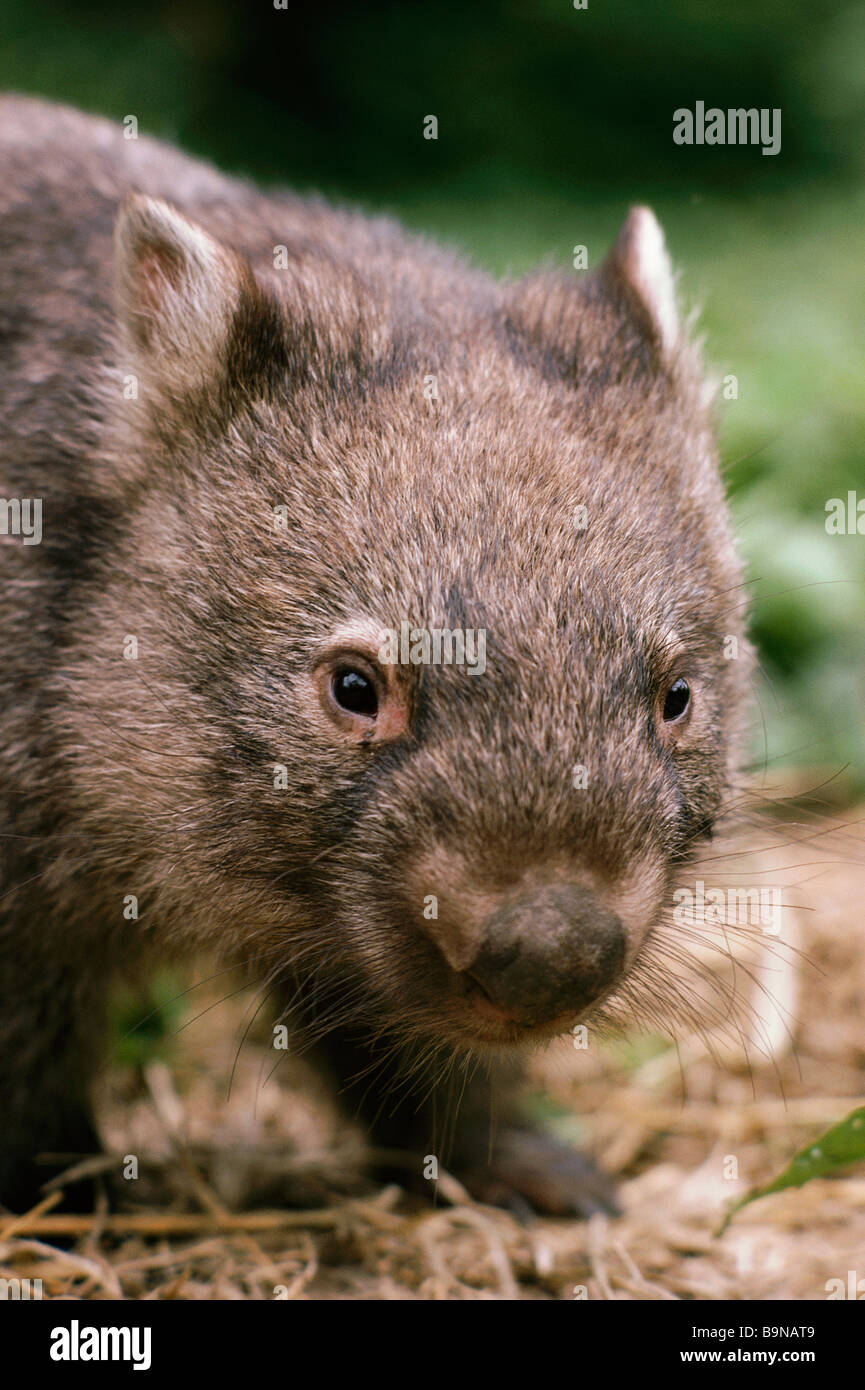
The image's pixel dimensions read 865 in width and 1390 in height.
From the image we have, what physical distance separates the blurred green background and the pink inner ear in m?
5.88

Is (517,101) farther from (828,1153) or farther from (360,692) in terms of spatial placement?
(828,1153)

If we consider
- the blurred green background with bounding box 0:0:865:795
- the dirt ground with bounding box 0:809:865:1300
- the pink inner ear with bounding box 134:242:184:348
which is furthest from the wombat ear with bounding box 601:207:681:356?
the blurred green background with bounding box 0:0:865:795

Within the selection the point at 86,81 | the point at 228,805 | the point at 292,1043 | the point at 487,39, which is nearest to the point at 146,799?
the point at 228,805

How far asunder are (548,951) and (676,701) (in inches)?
36.5

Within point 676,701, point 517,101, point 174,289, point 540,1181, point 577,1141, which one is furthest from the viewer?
point 517,101

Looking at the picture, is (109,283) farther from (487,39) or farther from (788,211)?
(788,211)

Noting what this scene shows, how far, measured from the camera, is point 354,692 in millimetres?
3494

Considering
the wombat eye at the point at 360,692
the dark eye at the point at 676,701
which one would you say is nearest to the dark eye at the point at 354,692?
the wombat eye at the point at 360,692

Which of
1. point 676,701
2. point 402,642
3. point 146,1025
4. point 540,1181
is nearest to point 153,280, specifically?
point 402,642

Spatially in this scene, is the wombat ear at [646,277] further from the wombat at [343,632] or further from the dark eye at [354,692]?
the dark eye at [354,692]

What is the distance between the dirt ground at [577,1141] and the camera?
4328mm

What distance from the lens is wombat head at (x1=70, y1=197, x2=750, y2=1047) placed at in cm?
329

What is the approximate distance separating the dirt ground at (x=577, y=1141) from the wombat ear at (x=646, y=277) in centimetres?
148

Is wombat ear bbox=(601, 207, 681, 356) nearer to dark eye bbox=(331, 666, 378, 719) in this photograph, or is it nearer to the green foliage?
dark eye bbox=(331, 666, 378, 719)
